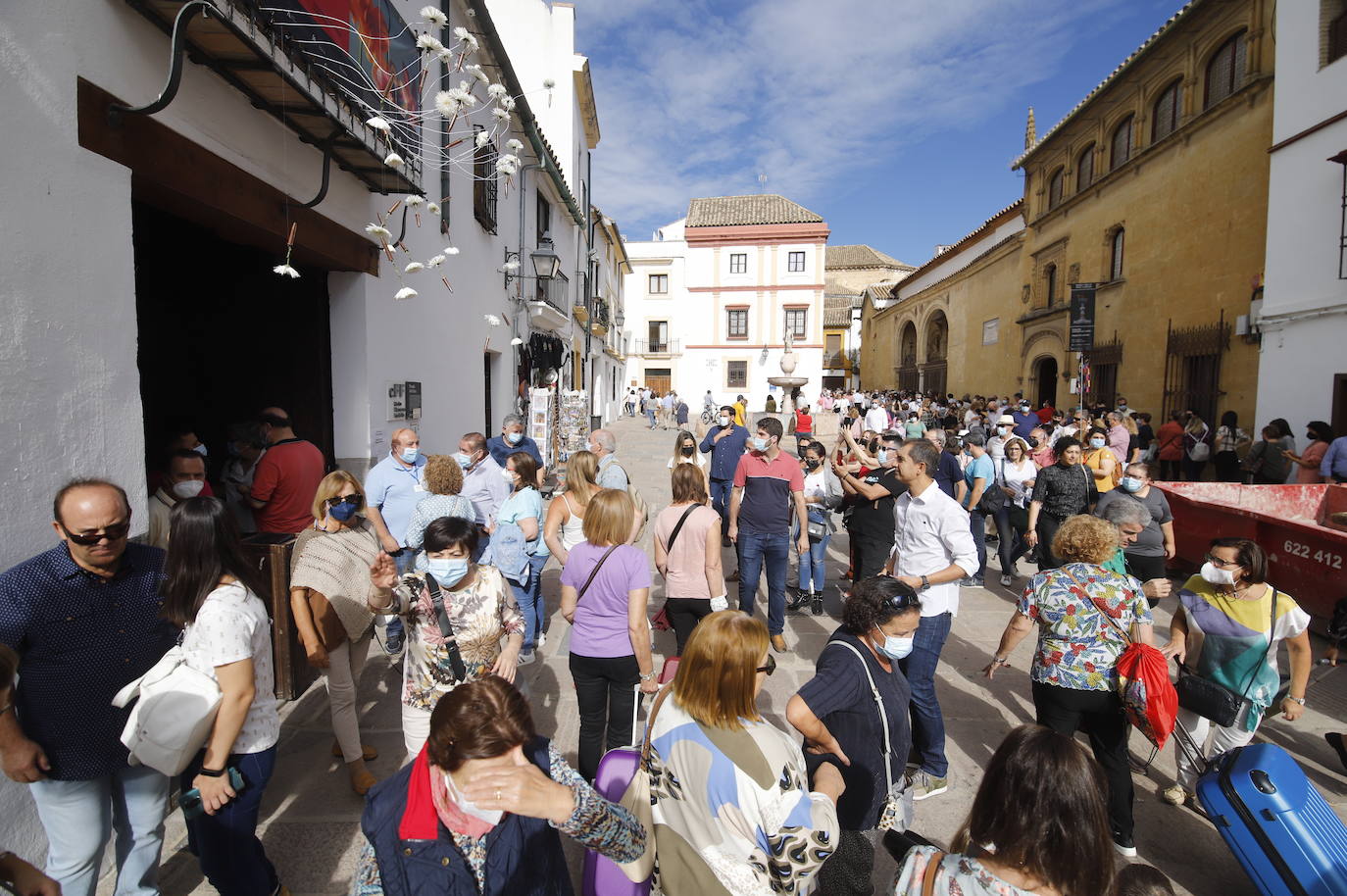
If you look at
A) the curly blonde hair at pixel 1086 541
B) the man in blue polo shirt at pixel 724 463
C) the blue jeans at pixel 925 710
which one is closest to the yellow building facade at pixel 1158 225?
the man in blue polo shirt at pixel 724 463

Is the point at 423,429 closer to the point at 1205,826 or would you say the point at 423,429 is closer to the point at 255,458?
the point at 255,458

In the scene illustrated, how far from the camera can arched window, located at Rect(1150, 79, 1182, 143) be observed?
1426cm

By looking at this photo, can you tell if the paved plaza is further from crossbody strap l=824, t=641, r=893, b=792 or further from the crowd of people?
crossbody strap l=824, t=641, r=893, b=792

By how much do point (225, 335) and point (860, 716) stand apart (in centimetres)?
667

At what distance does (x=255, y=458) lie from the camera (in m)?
5.50

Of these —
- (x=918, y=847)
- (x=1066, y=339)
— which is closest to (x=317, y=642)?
(x=918, y=847)

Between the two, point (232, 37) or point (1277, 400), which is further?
point (1277, 400)

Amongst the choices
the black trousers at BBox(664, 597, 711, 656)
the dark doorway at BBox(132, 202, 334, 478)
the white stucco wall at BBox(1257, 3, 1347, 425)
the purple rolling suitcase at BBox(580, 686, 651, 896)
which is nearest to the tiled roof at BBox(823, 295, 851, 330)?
the white stucco wall at BBox(1257, 3, 1347, 425)

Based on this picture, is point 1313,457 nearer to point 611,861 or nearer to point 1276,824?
point 1276,824

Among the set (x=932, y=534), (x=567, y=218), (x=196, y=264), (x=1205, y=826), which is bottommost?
(x=1205, y=826)

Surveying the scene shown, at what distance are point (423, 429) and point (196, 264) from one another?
8.45ft

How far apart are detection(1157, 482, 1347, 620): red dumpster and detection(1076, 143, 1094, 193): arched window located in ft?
43.9

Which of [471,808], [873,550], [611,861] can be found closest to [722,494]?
[873,550]

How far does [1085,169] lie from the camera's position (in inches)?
719
